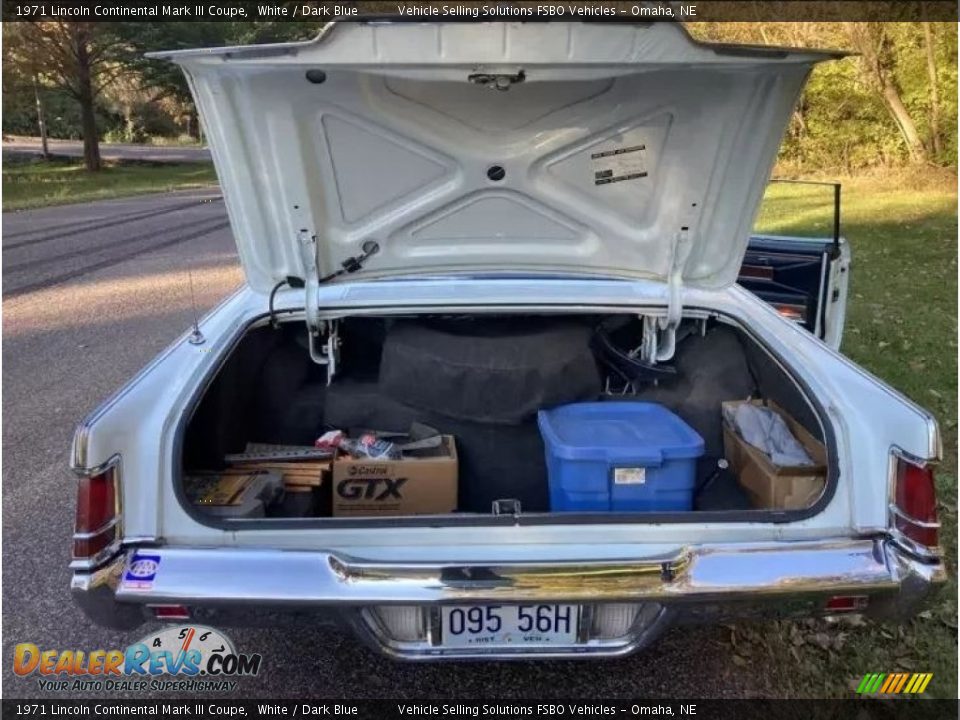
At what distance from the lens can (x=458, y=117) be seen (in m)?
2.47

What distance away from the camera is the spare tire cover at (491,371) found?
9.43ft

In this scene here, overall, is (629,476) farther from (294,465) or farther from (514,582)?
(294,465)

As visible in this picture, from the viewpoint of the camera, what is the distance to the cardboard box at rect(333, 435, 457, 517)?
2.55 meters

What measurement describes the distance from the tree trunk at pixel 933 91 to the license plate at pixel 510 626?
17.2 m

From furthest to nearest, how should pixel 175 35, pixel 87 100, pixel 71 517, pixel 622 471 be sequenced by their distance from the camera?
pixel 175 35
pixel 87 100
pixel 71 517
pixel 622 471

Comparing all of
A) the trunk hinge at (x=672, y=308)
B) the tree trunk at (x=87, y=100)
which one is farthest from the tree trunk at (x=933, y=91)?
the tree trunk at (x=87, y=100)

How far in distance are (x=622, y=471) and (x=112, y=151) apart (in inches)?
1517

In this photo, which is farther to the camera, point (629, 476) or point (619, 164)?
point (619, 164)

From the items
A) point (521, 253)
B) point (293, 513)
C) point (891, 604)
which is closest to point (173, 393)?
point (293, 513)

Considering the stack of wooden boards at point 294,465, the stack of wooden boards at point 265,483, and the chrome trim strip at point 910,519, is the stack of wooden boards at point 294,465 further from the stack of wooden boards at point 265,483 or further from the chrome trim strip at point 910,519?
the chrome trim strip at point 910,519

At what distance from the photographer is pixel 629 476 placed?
2.38 m

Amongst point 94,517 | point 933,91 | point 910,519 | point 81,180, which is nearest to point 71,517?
point 94,517

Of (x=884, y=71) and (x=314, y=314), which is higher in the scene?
(x=884, y=71)

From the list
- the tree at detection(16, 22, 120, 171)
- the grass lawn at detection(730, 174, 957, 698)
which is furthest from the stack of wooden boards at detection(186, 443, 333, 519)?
the tree at detection(16, 22, 120, 171)
